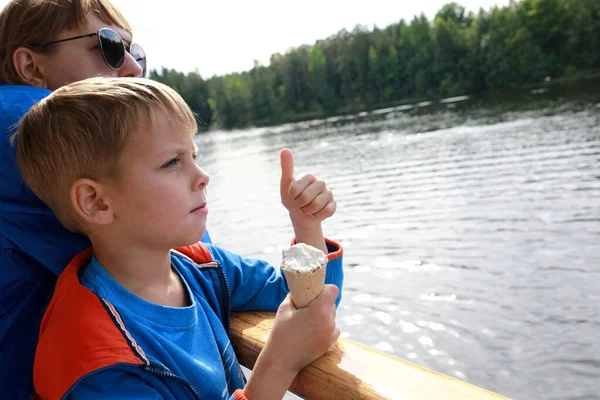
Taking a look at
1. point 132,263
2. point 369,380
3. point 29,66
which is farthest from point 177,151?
point 29,66

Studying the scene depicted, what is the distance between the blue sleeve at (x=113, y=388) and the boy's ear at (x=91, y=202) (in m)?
0.42

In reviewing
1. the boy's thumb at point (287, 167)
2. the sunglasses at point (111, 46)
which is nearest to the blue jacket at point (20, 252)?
the sunglasses at point (111, 46)

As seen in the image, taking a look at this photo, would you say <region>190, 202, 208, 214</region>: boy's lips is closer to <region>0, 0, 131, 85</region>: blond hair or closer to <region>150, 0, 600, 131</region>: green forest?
<region>0, 0, 131, 85</region>: blond hair

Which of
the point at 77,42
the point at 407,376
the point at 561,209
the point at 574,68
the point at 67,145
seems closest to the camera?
the point at 407,376

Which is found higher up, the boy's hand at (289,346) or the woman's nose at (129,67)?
the woman's nose at (129,67)

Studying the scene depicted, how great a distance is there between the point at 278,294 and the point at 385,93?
226 feet

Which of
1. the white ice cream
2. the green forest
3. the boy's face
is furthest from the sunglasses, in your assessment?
the green forest

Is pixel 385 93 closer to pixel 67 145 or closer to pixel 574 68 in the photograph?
pixel 574 68

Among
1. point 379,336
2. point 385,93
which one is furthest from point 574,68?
point 379,336

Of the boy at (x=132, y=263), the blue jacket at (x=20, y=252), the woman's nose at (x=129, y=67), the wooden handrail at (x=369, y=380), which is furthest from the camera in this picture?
the woman's nose at (x=129, y=67)

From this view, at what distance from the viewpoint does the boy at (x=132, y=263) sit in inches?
49.3

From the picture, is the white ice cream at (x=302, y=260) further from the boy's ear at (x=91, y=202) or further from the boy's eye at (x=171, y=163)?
the boy's ear at (x=91, y=202)

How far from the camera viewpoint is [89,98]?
141 cm

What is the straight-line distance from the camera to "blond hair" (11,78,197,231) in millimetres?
1399
